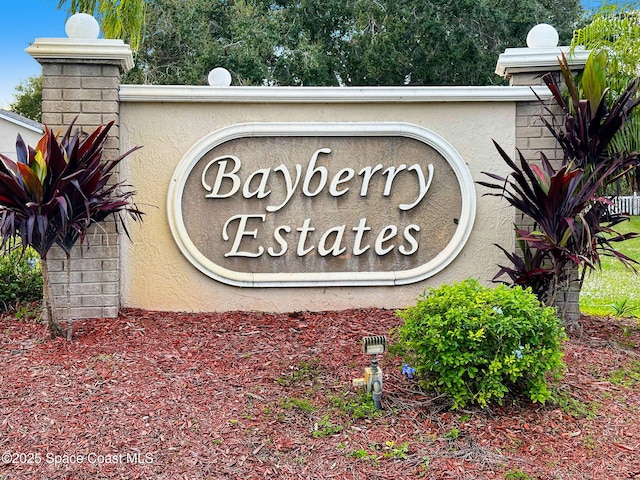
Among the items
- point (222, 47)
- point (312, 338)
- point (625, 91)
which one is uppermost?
point (222, 47)

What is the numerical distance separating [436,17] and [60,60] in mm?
16072

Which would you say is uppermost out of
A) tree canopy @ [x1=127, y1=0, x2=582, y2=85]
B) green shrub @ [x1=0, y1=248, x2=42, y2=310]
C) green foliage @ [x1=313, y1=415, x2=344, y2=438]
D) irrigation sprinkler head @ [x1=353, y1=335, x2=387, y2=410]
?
tree canopy @ [x1=127, y1=0, x2=582, y2=85]

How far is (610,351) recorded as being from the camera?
521 cm

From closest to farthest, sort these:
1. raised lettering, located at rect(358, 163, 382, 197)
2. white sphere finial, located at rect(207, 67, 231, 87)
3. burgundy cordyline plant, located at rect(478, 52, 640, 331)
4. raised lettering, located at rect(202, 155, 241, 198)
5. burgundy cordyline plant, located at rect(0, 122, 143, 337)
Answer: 1. burgundy cordyline plant, located at rect(0, 122, 143, 337)
2. burgundy cordyline plant, located at rect(478, 52, 640, 331)
3. raised lettering, located at rect(202, 155, 241, 198)
4. raised lettering, located at rect(358, 163, 382, 197)
5. white sphere finial, located at rect(207, 67, 231, 87)

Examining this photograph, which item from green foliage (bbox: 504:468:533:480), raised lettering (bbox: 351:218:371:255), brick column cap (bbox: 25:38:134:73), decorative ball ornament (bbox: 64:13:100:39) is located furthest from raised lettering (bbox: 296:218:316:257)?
green foliage (bbox: 504:468:533:480)

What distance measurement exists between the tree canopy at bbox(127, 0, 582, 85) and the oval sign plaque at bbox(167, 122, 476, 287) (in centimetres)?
1201

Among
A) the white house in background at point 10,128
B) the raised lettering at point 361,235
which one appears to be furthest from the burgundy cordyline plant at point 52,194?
the white house in background at point 10,128

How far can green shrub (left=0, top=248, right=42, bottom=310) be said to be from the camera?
6348 millimetres

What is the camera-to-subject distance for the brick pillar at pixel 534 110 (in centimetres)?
595

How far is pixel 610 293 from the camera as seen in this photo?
9641 millimetres

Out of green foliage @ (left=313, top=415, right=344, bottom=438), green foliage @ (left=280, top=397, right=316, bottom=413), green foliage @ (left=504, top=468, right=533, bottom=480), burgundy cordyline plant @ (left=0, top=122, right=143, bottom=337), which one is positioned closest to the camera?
green foliage @ (left=504, top=468, right=533, bottom=480)

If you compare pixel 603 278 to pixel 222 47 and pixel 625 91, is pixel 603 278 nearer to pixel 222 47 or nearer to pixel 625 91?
pixel 625 91

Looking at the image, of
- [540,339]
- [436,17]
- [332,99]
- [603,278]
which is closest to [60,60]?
[332,99]

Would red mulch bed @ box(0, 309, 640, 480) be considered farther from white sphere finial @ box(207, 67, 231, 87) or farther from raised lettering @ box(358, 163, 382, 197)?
white sphere finial @ box(207, 67, 231, 87)
